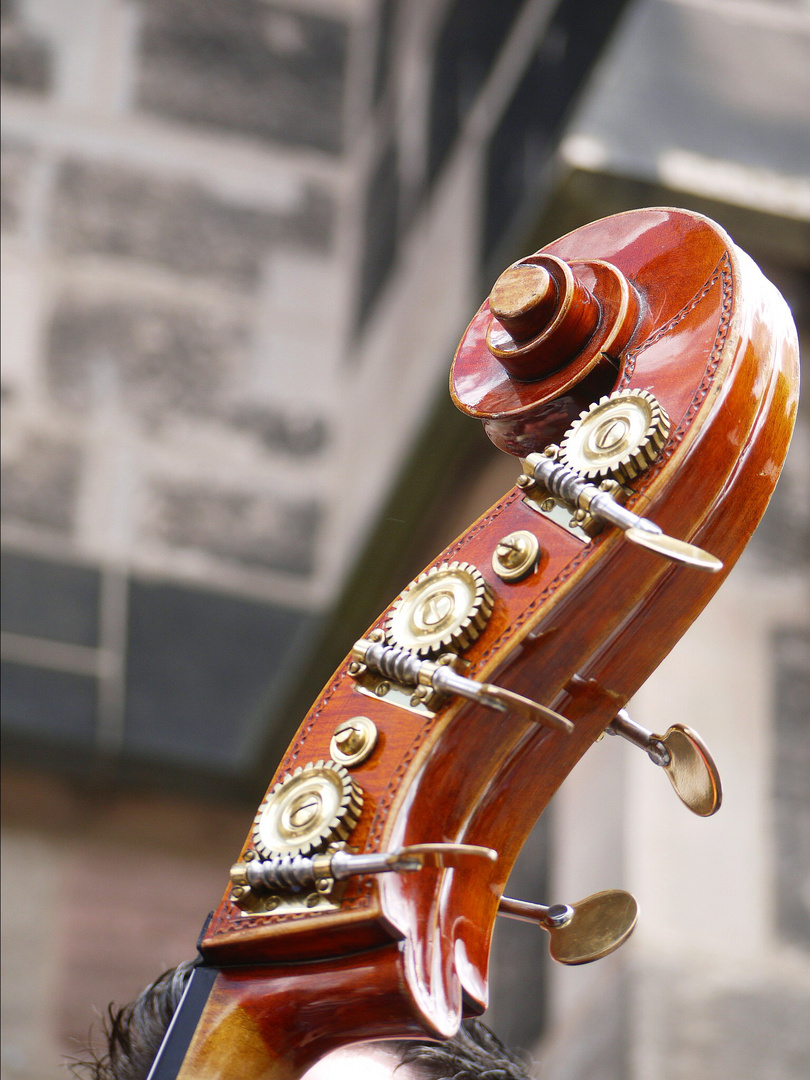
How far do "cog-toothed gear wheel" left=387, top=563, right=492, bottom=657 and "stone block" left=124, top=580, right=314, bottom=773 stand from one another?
1487 millimetres

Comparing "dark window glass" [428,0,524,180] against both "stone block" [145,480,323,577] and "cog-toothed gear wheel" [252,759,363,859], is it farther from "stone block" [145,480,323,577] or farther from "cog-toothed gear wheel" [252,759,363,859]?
"cog-toothed gear wheel" [252,759,363,859]

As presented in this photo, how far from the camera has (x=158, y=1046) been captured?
2.15 feet

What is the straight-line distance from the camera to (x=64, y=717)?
6.53ft

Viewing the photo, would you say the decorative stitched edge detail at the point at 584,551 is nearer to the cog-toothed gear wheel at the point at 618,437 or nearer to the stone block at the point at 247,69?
the cog-toothed gear wheel at the point at 618,437

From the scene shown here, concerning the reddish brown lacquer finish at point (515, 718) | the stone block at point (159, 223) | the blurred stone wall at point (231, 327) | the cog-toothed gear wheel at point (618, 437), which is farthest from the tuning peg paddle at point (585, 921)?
the stone block at point (159, 223)

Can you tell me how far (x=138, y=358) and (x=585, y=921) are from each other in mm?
1720

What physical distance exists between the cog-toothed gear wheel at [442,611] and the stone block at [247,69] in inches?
73.3

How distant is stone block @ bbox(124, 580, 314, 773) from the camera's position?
6.58 ft

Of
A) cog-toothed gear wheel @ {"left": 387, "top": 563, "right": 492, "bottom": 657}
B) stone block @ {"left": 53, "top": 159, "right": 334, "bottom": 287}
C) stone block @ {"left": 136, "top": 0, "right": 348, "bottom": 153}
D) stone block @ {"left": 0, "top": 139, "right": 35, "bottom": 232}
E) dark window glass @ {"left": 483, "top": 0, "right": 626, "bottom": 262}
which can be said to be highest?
stone block @ {"left": 136, "top": 0, "right": 348, "bottom": 153}

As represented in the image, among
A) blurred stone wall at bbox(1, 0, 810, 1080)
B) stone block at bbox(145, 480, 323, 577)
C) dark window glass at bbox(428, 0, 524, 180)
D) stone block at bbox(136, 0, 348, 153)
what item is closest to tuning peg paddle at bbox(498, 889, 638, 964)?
blurred stone wall at bbox(1, 0, 810, 1080)

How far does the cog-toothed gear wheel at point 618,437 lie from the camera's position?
1.69 feet

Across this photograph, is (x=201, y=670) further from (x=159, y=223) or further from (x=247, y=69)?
(x=247, y=69)

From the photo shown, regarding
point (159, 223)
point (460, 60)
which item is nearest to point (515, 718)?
point (460, 60)

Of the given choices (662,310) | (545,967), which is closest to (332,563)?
(545,967)
